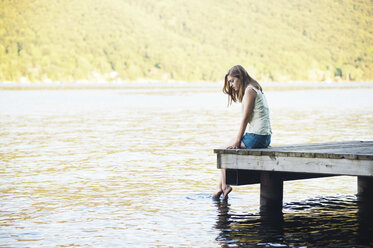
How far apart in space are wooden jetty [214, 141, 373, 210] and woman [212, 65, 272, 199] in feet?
0.90

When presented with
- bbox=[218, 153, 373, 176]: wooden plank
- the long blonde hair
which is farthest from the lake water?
the long blonde hair

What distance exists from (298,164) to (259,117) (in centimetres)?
122

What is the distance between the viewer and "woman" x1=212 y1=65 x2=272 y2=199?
1030cm

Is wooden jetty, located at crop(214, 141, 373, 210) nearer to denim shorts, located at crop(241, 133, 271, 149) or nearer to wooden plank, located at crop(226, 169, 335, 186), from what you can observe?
wooden plank, located at crop(226, 169, 335, 186)

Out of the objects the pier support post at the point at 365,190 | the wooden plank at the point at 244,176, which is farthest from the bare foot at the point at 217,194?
the pier support post at the point at 365,190

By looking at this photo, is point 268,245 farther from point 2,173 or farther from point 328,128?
point 328,128

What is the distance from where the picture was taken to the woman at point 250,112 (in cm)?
1030

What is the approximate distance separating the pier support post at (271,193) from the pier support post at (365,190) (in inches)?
62.5

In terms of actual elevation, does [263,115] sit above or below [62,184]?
above

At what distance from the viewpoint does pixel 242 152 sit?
9961 millimetres

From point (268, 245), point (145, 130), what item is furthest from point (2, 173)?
point (145, 130)

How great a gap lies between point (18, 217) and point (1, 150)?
10.1 metres

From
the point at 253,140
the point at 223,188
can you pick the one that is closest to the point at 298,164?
the point at 253,140

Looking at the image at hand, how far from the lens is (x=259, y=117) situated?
10.5 m
